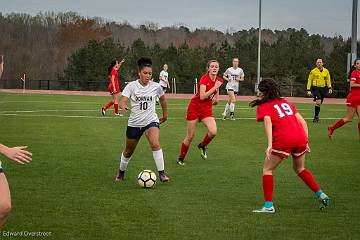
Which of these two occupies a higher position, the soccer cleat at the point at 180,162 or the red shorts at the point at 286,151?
the red shorts at the point at 286,151

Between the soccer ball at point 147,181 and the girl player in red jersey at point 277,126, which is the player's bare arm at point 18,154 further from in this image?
the soccer ball at point 147,181

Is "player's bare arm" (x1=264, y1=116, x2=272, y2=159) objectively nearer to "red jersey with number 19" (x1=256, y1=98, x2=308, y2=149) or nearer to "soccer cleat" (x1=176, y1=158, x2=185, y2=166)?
"red jersey with number 19" (x1=256, y1=98, x2=308, y2=149)

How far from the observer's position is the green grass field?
8.28 m

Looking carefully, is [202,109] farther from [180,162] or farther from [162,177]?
[162,177]

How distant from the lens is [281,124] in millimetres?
9055

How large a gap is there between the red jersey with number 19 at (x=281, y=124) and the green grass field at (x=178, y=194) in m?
0.94

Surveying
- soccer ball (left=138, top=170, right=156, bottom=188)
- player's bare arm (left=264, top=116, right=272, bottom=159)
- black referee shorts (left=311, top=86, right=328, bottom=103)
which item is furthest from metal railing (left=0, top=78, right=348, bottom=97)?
player's bare arm (left=264, top=116, right=272, bottom=159)

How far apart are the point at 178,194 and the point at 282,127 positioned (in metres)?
2.31

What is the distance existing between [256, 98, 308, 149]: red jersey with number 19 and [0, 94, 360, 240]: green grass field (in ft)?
3.10

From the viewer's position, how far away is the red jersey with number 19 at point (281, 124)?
9.03 m

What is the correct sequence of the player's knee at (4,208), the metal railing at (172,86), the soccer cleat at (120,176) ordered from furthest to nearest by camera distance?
the metal railing at (172,86) < the soccer cleat at (120,176) < the player's knee at (4,208)

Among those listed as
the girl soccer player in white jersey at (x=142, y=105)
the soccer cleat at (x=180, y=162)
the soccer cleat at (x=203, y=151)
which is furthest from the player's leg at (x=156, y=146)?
the soccer cleat at (x=203, y=151)

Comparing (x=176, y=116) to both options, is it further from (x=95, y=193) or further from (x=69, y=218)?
(x=69, y=218)

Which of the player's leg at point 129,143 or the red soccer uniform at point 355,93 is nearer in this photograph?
the player's leg at point 129,143
